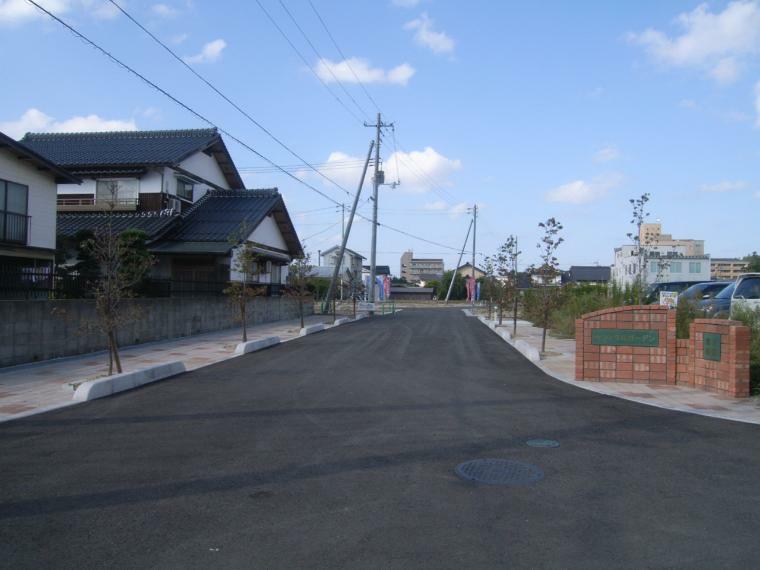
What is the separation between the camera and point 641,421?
27.2ft

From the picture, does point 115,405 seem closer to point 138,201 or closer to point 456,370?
point 456,370

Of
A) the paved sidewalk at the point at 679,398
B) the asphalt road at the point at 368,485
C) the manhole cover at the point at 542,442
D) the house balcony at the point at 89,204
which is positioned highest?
the house balcony at the point at 89,204

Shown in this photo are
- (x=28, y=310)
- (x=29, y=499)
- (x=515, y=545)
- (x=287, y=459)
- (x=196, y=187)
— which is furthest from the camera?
(x=196, y=187)

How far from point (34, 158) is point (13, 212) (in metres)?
1.84

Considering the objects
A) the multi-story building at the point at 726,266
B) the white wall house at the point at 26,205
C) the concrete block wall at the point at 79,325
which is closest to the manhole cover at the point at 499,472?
the concrete block wall at the point at 79,325

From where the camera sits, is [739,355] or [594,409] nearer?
[594,409]

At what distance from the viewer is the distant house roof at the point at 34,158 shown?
60.8ft

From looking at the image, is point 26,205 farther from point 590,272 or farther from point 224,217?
point 590,272

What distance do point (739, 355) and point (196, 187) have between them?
27270 millimetres

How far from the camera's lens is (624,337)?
11.7 meters

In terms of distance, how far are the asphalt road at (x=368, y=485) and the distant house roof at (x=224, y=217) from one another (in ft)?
59.8

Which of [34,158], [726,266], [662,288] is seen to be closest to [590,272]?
[726,266]

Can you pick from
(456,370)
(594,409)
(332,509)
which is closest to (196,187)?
(456,370)

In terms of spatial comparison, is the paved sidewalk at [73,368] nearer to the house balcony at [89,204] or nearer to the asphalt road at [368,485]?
the asphalt road at [368,485]
